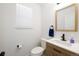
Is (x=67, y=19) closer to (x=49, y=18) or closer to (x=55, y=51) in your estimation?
(x=49, y=18)

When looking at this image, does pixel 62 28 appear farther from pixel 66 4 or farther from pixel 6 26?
pixel 6 26

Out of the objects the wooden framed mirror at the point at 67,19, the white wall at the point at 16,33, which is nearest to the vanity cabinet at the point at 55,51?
the white wall at the point at 16,33

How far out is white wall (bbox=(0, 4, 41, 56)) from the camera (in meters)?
1.51

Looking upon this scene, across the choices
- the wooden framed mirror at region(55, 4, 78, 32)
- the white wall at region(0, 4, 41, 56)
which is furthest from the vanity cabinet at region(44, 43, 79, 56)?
the wooden framed mirror at region(55, 4, 78, 32)

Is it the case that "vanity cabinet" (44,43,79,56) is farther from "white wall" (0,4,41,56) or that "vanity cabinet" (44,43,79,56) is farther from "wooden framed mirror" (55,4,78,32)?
"wooden framed mirror" (55,4,78,32)

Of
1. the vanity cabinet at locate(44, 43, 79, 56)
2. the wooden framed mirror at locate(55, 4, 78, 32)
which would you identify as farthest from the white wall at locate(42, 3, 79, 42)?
the vanity cabinet at locate(44, 43, 79, 56)

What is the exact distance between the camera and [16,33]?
5.06 ft

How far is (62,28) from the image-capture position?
1.76 metres

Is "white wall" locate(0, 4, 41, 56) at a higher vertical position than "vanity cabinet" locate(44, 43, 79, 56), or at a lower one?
higher

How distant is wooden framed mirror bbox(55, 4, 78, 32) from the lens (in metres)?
1.52

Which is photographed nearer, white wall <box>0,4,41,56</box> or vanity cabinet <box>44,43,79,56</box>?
vanity cabinet <box>44,43,79,56</box>

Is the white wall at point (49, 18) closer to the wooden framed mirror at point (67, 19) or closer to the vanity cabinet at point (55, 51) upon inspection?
the wooden framed mirror at point (67, 19)

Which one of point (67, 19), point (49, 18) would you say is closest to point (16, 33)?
point (49, 18)

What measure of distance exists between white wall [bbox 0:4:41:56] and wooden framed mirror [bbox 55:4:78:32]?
404 millimetres
